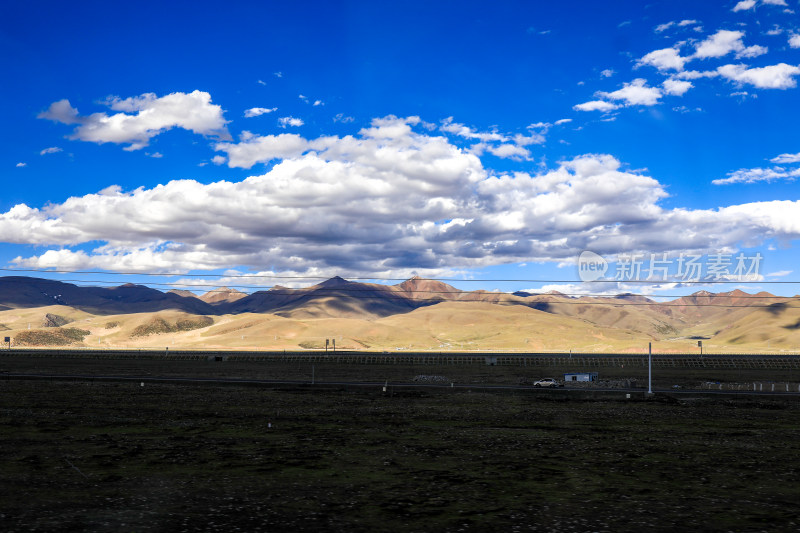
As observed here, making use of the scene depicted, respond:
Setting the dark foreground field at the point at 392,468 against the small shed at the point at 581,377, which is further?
the small shed at the point at 581,377

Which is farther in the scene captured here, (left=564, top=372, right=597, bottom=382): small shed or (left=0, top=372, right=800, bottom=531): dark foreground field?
(left=564, top=372, right=597, bottom=382): small shed

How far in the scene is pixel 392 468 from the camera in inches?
1125

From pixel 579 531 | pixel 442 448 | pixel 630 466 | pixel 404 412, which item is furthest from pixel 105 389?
pixel 579 531

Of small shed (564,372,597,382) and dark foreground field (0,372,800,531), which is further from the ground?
dark foreground field (0,372,800,531)

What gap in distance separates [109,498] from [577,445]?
24399mm

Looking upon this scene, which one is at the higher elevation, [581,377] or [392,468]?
[392,468]

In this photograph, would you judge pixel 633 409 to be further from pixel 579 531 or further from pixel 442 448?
pixel 579 531

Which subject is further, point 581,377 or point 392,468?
point 581,377

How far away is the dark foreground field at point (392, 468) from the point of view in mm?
19906

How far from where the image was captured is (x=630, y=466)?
96.6 feet

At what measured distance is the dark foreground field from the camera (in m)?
19.9

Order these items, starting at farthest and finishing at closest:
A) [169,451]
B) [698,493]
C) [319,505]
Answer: [169,451]
[698,493]
[319,505]

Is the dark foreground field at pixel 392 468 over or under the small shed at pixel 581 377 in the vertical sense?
over

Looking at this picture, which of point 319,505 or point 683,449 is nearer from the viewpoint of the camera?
point 319,505
